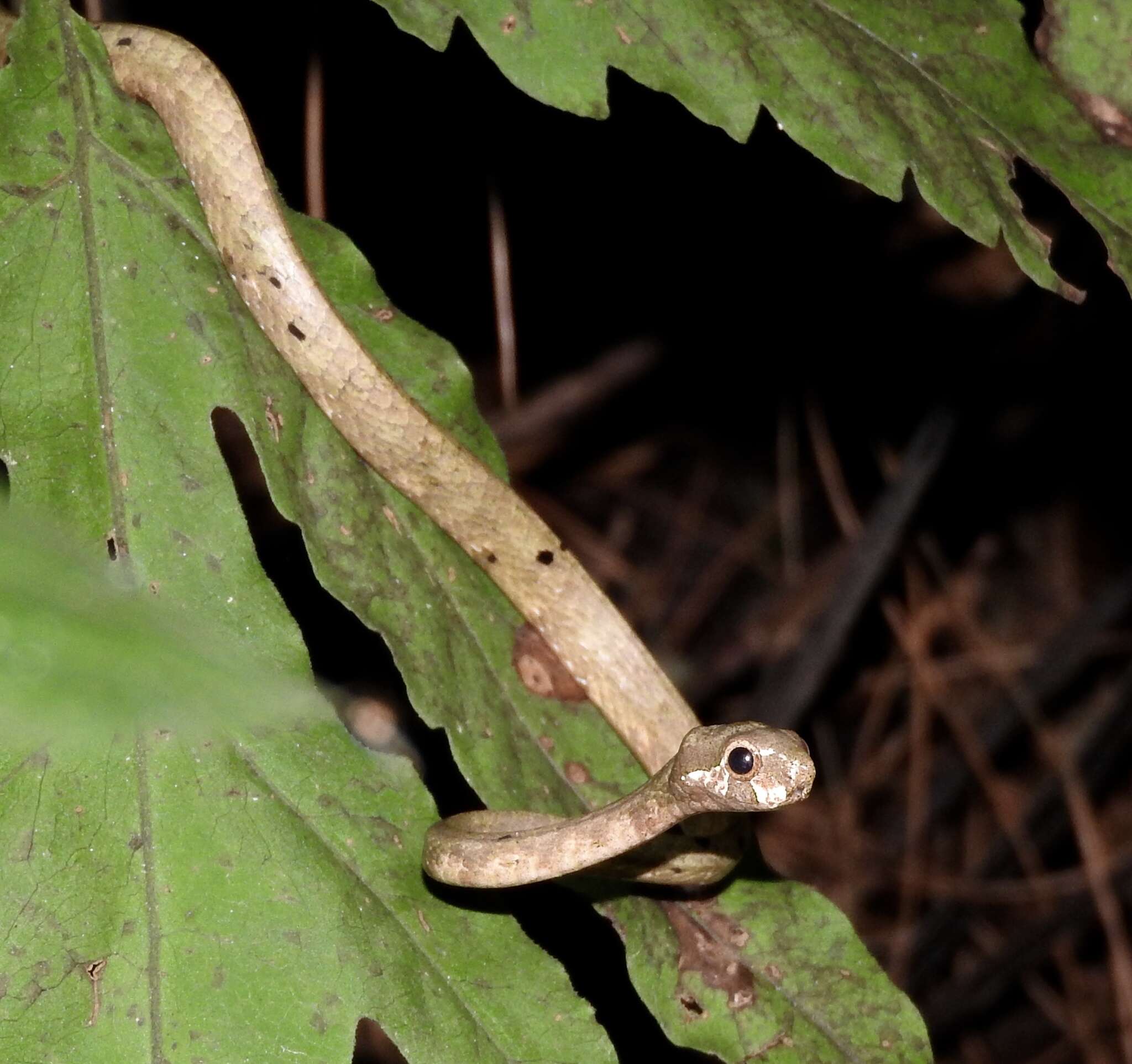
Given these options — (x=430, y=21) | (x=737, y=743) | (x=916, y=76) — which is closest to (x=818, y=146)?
(x=916, y=76)

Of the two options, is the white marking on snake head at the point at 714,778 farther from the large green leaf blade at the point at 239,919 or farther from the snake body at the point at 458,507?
the large green leaf blade at the point at 239,919

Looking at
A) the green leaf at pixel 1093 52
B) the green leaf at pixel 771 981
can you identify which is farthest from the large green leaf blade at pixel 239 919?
the green leaf at pixel 1093 52

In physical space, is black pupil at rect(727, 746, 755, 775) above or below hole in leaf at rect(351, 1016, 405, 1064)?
above

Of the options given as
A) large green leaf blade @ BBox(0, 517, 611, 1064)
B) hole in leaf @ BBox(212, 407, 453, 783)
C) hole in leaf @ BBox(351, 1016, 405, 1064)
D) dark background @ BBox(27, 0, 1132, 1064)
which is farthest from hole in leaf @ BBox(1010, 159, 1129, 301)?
hole in leaf @ BBox(351, 1016, 405, 1064)

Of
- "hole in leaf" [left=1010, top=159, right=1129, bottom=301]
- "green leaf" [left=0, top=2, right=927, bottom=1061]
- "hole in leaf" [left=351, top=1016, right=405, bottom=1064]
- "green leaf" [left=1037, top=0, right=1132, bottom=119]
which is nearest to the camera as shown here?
"green leaf" [left=0, top=2, right=927, bottom=1061]

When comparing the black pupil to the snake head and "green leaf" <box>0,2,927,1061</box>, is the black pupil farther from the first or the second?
"green leaf" <box>0,2,927,1061</box>
